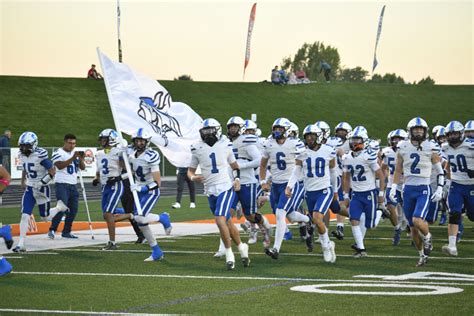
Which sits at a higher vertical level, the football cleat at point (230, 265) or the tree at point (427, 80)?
Answer: the tree at point (427, 80)

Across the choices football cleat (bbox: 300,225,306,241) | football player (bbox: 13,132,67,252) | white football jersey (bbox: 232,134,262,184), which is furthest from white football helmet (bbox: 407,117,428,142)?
football player (bbox: 13,132,67,252)

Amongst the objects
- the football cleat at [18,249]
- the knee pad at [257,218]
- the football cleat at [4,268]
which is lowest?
the football cleat at [18,249]

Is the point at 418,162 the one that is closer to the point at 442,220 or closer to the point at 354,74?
the point at 442,220

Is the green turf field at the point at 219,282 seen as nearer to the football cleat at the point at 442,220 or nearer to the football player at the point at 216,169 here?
the football player at the point at 216,169

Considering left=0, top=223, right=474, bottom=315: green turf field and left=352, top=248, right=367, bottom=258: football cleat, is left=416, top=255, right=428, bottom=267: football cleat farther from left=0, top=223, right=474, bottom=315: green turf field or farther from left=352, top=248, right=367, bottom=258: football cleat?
left=352, top=248, right=367, bottom=258: football cleat

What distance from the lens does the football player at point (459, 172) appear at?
46.9 feet

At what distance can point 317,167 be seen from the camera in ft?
44.2

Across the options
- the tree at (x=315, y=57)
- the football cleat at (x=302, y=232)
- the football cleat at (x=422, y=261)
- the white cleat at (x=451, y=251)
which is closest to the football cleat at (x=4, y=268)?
the football cleat at (x=422, y=261)

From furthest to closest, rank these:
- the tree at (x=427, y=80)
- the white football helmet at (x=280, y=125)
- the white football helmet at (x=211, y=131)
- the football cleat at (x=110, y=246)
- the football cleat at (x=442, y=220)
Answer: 1. the tree at (x=427, y=80)
2. the football cleat at (x=442, y=220)
3. the football cleat at (x=110, y=246)
4. the white football helmet at (x=280, y=125)
5. the white football helmet at (x=211, y=131)

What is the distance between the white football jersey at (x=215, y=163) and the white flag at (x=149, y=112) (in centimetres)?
235

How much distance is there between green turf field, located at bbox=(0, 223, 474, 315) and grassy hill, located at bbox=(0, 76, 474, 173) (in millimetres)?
35986

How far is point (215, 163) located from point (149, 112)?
3.20m

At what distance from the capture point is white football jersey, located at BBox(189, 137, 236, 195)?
12.5 m

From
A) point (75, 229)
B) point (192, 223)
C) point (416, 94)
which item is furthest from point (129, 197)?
point (416, 94)
